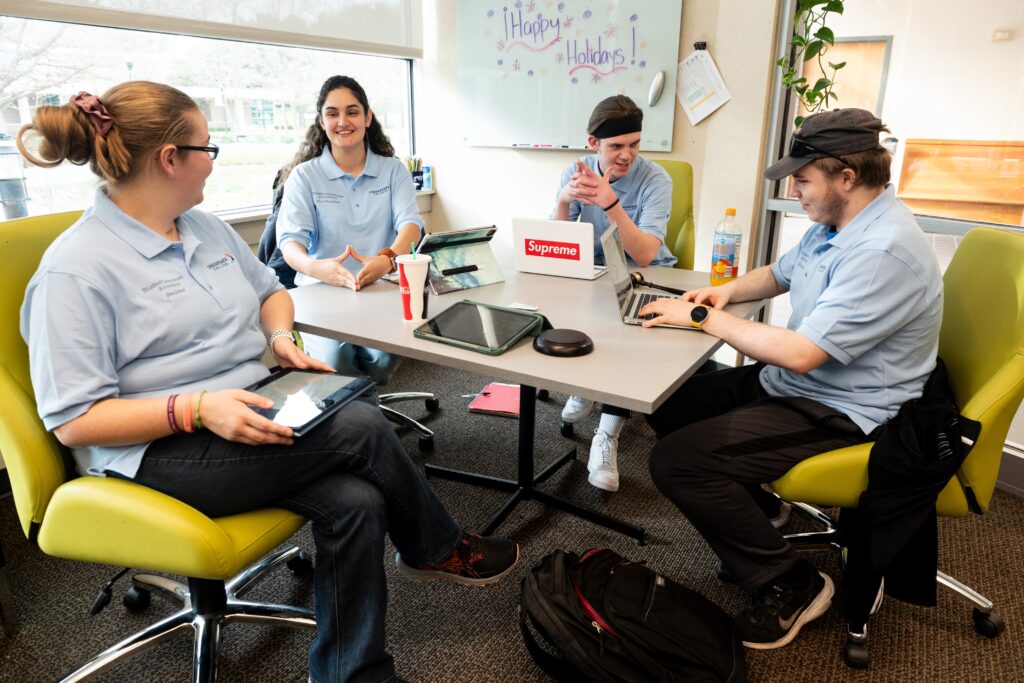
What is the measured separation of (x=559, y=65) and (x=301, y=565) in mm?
2561

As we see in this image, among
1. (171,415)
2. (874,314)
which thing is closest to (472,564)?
(171,415)

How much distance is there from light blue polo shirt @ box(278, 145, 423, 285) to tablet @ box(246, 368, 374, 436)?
36.1 inches

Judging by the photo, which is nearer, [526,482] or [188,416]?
[188,416]

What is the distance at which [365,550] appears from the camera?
135 cm

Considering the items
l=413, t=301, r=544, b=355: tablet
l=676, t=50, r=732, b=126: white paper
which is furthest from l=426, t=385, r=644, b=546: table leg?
l=676, t=50, r=732, b=126: white paper

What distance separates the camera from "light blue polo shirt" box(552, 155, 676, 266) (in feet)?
7.88

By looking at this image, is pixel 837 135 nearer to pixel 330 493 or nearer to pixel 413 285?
pixel 413 285

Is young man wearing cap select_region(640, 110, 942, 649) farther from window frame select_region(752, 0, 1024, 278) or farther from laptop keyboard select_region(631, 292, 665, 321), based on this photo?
window frame select_region(752, 0, 1024, 278)

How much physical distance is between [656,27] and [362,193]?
1.55 meters

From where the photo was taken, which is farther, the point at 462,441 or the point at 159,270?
the point at 462,441

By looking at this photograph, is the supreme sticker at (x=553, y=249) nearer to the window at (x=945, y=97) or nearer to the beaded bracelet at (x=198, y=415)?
the beaded bracelet at (x=198, y=415)

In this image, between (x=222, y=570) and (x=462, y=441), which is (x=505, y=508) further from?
(x=222, y=570)

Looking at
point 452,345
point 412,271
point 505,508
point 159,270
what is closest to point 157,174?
point 159,270

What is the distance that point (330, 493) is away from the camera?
Answer: 1.35m
